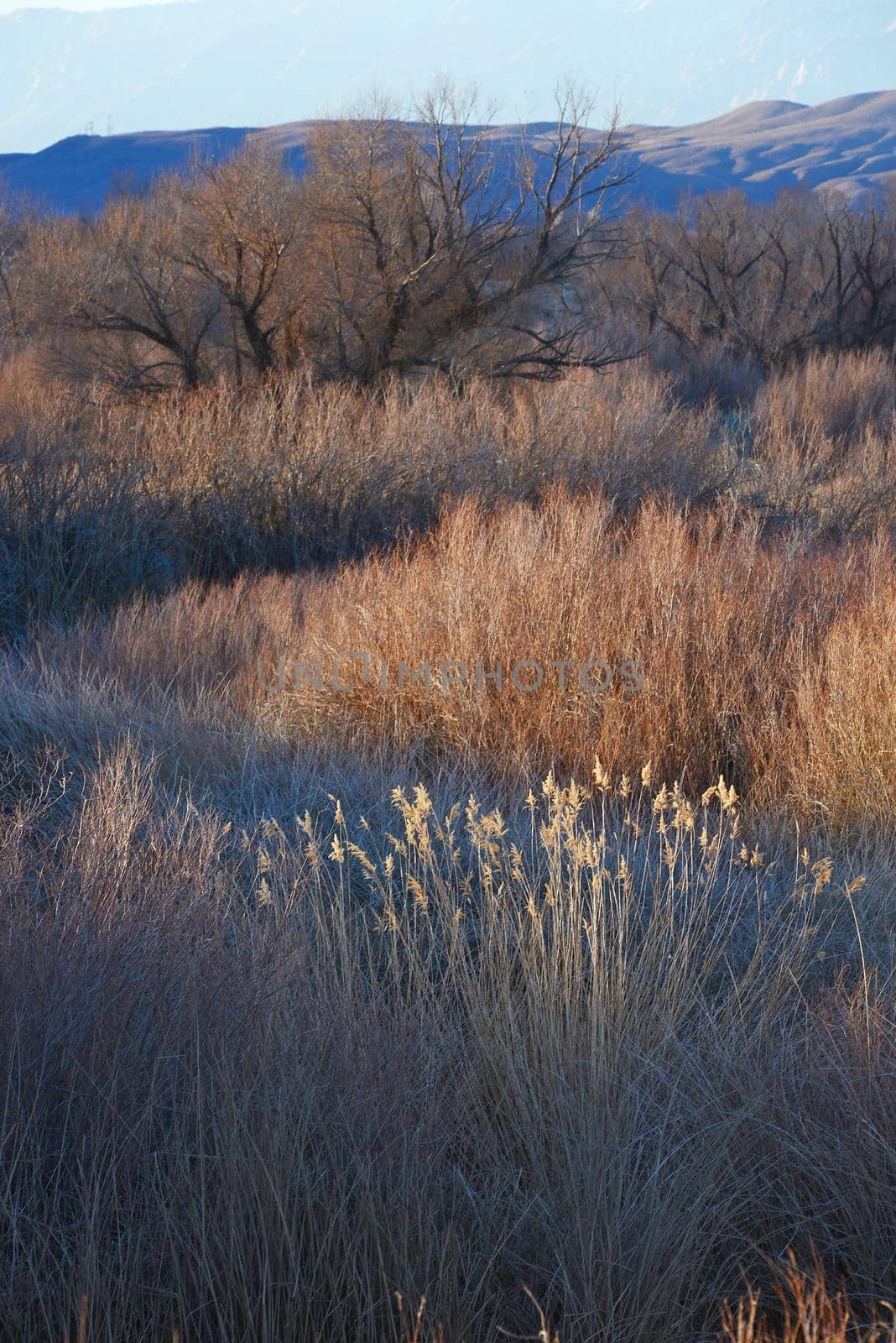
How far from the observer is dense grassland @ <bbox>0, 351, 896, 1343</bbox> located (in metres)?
1.91

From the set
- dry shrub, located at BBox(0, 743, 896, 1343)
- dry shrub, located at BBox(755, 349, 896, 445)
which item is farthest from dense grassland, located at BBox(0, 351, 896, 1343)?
dry shrub, located at BBox(755, 349, 896, 445)

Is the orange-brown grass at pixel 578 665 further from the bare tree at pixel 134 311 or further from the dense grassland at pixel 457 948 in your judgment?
the bare tree at pixel 134 311

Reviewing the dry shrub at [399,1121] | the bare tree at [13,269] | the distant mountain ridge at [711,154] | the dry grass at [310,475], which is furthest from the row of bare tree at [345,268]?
the distant mountain ridge at [711,154]

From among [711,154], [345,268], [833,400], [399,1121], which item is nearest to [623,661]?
[399,1121]

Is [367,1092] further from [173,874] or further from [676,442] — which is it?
[676,442]

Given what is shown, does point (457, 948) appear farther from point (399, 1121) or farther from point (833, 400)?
point (833, 400)

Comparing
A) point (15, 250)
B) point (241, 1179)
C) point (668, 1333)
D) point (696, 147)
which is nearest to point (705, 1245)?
point (668, 1333)

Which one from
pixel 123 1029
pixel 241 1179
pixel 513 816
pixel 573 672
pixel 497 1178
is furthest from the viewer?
pixel 573 672

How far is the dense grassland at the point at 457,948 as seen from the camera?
6.26 feet

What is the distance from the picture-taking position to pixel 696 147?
103438 mm

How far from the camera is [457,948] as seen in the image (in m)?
2.96

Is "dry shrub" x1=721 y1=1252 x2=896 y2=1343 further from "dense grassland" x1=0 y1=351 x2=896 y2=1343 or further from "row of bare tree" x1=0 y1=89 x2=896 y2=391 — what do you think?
"row of bare tree" x1=0 y1=89 x2=896 y2=391

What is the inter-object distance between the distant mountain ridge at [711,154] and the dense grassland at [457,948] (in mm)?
24439

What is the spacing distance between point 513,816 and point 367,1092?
2.12 meters
